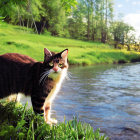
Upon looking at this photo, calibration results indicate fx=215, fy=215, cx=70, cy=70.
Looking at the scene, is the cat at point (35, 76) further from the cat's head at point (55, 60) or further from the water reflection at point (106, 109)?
the water reflection at point (106, 109)

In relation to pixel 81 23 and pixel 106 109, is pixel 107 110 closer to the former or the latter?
pixel 106 109

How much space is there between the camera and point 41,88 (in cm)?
389

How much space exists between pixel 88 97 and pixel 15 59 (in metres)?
3.92

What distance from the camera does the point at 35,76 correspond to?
4.02 m

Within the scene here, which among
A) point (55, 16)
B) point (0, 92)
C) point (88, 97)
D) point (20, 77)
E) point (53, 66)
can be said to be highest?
point (55, 16)

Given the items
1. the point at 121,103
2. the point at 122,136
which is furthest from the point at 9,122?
the point at 121,103

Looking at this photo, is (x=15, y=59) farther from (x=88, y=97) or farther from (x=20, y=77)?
(x=88, y=97)

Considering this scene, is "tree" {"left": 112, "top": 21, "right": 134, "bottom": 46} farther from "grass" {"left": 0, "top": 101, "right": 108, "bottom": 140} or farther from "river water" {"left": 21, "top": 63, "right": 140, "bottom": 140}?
"grass" {"left": 0, "top": 101, "right": 108, "bottom": 140}

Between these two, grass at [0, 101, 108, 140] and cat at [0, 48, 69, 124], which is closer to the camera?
grass at [0, 101, 108, 140]

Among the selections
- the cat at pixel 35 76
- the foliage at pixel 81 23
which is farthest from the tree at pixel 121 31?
the cat at pixel 35 76

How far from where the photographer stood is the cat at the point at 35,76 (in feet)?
12.3

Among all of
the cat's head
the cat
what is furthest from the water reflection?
the cat's head

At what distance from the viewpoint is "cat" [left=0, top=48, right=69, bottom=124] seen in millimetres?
3734

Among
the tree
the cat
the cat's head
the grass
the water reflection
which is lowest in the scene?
the water reflection
